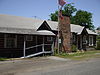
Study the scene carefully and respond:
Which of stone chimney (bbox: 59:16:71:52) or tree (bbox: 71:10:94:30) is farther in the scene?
tree (bbox: 71:10:94:30)

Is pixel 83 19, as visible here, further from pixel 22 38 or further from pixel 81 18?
pixel 22 38

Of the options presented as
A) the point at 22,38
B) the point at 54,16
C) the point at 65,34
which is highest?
the point at 54,16

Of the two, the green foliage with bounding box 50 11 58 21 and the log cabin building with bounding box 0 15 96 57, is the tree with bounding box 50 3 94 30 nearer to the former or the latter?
the green foliage with bounding box 50 11 58 21

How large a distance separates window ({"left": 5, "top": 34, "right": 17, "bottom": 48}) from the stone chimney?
8.01 m

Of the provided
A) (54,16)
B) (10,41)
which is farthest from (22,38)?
(54,16)

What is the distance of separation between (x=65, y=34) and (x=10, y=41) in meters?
9.62

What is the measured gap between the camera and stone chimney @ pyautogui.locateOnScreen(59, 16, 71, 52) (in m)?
24.2

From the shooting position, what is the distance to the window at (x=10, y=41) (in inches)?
739

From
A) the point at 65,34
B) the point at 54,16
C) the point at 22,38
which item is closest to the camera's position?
the point at 22,38

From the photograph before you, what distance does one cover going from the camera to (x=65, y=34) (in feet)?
81.2

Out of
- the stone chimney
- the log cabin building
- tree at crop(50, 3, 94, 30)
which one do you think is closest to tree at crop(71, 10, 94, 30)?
tree at crop(50, 3, 94, 30)

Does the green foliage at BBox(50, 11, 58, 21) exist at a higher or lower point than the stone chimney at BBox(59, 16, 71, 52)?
higher

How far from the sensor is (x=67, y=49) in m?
25.0

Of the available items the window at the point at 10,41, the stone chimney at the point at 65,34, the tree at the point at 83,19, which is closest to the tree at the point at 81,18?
the tree at the point at 83,19
